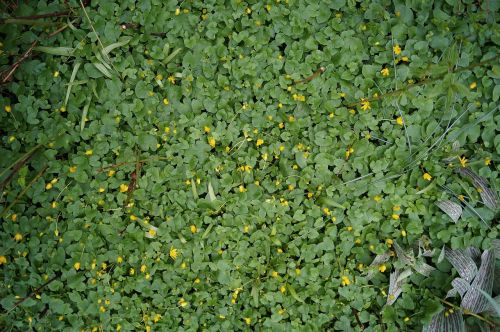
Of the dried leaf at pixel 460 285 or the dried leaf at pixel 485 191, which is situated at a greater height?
the dried leaf at pixel 485 191

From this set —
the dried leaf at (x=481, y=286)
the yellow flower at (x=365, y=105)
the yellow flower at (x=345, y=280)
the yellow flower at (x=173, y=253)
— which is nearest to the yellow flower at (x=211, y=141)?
the yellow flower at (x=173, y=253)

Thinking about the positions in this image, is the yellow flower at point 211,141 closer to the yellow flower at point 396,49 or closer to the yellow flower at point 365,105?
the yellow flower at point 365,105

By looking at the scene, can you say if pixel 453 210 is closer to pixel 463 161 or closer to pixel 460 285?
pixel 463 161

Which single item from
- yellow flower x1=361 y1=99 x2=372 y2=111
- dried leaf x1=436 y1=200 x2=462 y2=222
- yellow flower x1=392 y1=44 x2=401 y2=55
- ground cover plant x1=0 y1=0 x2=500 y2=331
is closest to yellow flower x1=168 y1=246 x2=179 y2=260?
ground cover plant x1=0 y1=0 x2=500 y2=331

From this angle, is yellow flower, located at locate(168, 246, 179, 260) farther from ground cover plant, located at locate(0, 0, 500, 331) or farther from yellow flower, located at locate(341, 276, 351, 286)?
yellow flower, located at locate(341, 276, 351, 286)

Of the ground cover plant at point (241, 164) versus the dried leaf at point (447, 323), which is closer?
the dried leaf at point (447, 323)

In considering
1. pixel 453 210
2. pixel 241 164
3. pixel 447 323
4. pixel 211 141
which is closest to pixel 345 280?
pixel 447 323

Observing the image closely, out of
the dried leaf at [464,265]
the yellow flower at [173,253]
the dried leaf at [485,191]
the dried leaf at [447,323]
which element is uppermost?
the dried leaf at [485,191]
